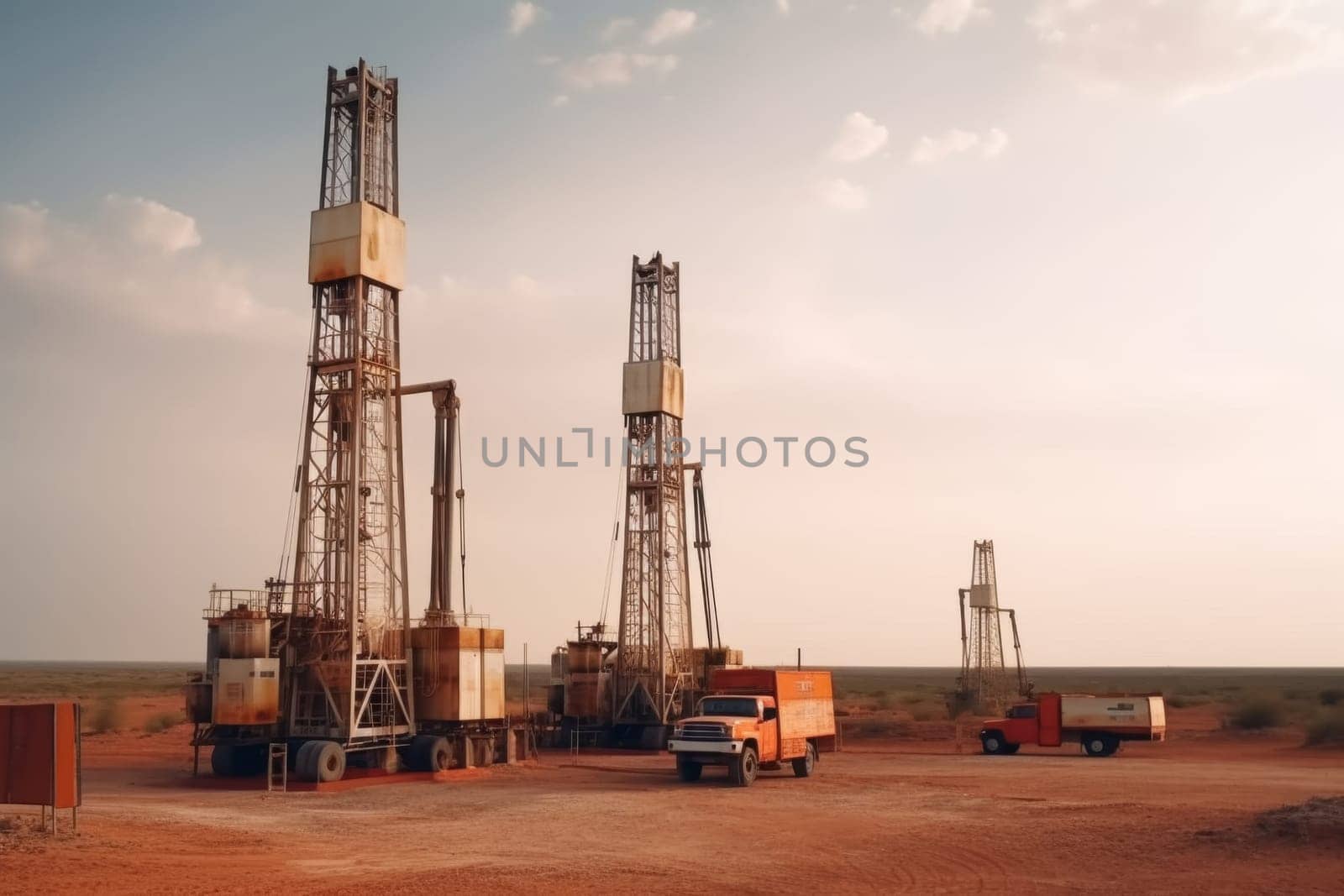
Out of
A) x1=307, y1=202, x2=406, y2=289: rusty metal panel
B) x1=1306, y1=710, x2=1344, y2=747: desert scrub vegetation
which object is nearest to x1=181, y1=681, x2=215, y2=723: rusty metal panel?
x1=307, y1=202, x2=406, y2=289: rusty metal panel

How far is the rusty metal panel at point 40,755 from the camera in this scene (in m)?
18.2

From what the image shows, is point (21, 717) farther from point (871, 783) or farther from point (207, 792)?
point (871, 783)

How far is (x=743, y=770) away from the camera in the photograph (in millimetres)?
28922

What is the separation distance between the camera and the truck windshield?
30266 mm

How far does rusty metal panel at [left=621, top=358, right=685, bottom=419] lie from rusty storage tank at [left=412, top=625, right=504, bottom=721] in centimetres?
1460

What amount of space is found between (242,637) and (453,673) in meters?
5.85

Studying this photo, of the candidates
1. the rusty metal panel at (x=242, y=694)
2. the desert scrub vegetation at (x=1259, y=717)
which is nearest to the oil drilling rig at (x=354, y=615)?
the rusty metal panel at (x=242, y=694)

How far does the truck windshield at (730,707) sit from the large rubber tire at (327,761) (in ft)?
28.8

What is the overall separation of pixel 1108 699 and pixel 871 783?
15.2 metres

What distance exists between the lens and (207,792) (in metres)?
28.0

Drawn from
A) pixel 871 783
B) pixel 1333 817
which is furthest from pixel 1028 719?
pixel 1333 817

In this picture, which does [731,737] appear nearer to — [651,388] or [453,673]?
[453,673]

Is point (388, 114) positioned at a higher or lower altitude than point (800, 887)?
higher

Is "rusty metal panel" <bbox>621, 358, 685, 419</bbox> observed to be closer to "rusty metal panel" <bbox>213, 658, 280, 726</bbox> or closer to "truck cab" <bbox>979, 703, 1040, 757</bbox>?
"truck cab" <bbox>979, 703, 1040, 757</bbox>
